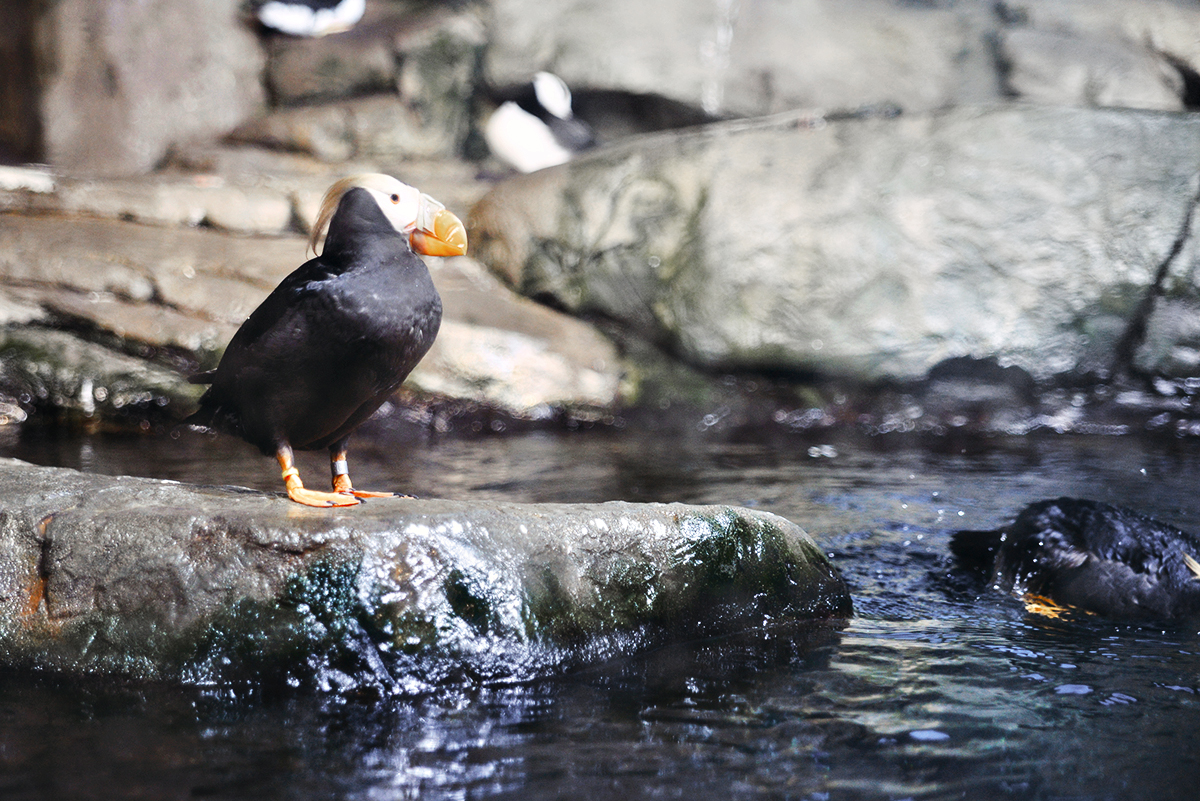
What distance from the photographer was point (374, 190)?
9.62 ft

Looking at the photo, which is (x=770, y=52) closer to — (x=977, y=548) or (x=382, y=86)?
(x=382, y=86)

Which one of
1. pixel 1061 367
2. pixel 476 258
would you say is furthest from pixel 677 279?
pixel 1061 367

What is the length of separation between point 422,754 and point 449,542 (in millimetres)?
616

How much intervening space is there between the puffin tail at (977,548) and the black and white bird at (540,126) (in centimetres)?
683

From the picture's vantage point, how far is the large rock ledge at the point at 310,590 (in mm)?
2650

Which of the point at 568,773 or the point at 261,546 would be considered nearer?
the point at 568,773

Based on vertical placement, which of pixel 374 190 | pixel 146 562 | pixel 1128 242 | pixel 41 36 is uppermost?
pixel 41 36

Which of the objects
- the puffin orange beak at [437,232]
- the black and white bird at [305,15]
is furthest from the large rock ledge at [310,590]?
→ the black and white bird at [305,15]

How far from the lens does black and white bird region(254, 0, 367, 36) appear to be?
1112cm

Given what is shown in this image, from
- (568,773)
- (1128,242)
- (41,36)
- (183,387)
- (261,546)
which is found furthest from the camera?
(41,36)

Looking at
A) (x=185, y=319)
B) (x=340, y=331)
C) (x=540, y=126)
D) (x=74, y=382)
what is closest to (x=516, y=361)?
(x=185, y=319)

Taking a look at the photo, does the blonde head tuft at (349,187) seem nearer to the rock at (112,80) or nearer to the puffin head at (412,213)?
the puffin head at (412,213)

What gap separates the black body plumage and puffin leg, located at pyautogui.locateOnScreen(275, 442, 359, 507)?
0.06 metres

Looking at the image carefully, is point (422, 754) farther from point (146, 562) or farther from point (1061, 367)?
point (1061, 367)
